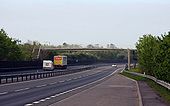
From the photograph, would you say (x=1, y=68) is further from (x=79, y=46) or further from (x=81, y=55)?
(x=81, y=55)

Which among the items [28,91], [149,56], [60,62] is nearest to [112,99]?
[28,91]

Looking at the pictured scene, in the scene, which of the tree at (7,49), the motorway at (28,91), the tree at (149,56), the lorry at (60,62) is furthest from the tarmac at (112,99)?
the lorry at (60,62)

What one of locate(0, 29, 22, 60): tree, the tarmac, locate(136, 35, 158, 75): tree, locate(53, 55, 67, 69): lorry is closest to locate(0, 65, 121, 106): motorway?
the tarmac

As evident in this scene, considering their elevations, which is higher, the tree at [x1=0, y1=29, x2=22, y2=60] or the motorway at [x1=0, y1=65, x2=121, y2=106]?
the tree at [x1=0, y1=29, x2=22, y2=60]

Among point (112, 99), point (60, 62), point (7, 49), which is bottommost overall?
point (112, 99)

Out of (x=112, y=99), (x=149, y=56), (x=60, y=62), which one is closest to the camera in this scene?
(x=112, y=99)

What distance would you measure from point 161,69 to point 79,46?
108 metres

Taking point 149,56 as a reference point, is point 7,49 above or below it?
above

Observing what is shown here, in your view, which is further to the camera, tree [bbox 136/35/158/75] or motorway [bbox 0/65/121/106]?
tree [bbox 136/35/158/75]

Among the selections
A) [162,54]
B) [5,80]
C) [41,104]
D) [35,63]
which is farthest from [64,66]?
[41,104]

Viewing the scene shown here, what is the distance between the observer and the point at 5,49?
9119 centimetres

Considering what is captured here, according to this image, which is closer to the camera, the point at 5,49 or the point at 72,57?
the point at 5,49

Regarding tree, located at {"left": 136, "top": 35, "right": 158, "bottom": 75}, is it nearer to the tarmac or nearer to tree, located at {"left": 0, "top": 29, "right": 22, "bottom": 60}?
the tarmac

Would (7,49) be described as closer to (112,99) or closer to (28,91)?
(28,91)
